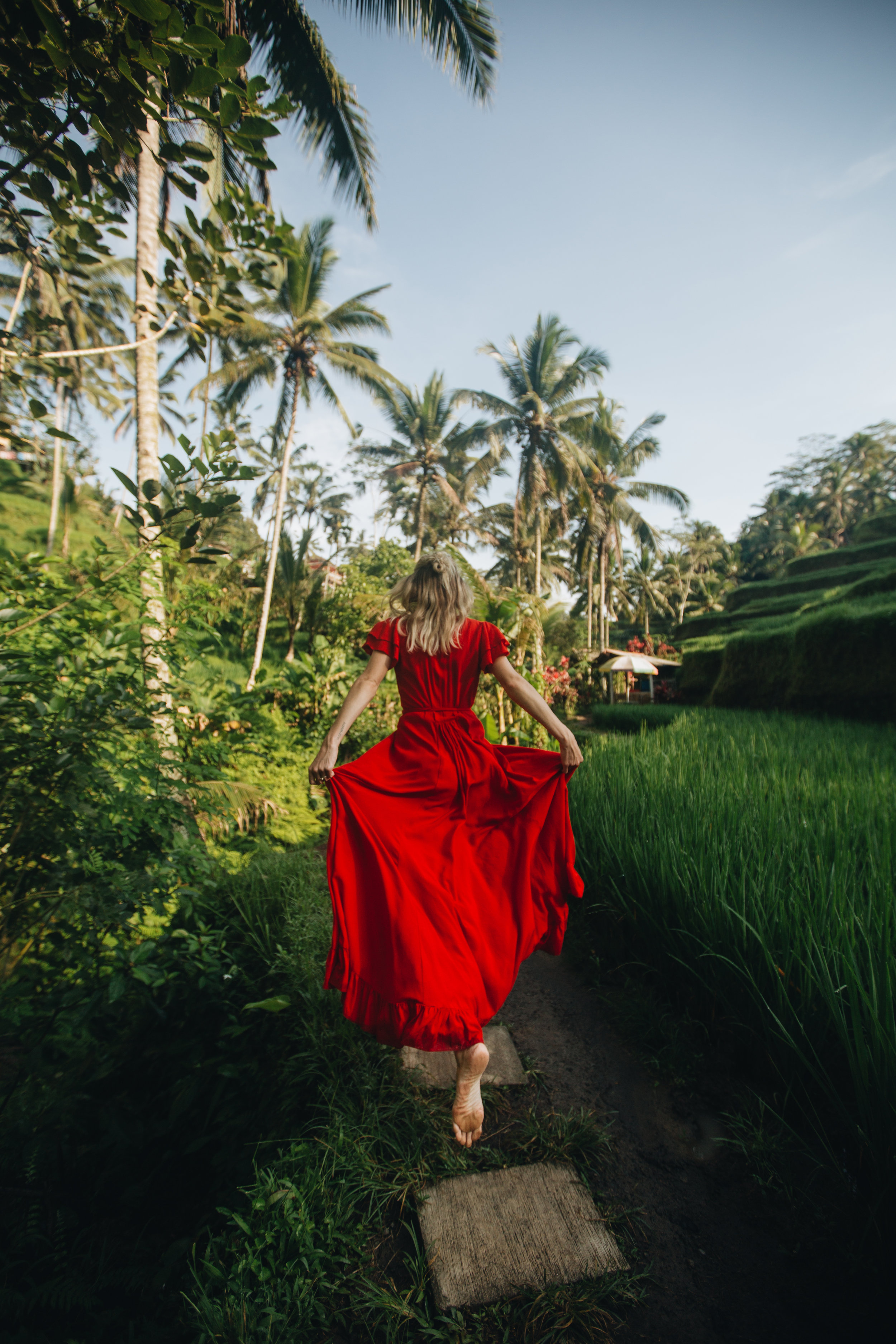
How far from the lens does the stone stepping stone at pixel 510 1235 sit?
132cm

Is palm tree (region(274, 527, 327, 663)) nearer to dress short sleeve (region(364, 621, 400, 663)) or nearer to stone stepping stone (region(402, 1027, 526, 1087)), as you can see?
dress short sleeve (region(364, 621, 400, 663))

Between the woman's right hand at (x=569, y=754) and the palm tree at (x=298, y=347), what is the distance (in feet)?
34.2

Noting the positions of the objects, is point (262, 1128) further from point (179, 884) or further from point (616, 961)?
point (616, 961)

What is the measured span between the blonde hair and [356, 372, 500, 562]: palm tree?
18954 millimetres

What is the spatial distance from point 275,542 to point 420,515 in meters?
11.5

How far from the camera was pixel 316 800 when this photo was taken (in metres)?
5.49

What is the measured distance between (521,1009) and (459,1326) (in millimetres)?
1333

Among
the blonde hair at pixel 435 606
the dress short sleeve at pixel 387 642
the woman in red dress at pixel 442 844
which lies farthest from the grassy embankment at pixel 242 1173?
the blonde hair at pixel 435 606

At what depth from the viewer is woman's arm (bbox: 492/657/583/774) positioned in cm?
203

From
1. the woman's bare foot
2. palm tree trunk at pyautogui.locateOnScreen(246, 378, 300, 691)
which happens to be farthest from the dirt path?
palm tree trunk at pyautogui.locateOnScreen(246, 378, 300, 691)

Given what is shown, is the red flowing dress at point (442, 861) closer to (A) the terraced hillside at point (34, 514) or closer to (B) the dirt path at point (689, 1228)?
(B) the dirt path at point (689, 1228)

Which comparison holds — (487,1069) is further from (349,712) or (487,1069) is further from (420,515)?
(420,515)

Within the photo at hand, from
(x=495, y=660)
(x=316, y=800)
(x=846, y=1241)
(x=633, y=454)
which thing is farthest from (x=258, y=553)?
(x=846, y=1241)

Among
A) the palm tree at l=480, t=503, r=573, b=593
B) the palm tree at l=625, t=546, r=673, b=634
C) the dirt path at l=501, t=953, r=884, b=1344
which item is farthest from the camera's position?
the palm tree at l=625, t=546, r=673, b=634
